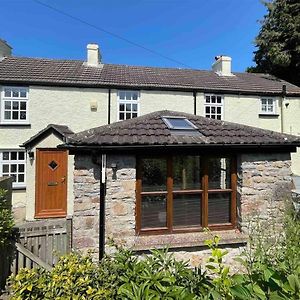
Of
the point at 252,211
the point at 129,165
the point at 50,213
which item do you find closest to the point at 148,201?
the point at 129,165

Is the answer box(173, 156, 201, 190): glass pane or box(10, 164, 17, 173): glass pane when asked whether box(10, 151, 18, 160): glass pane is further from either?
box(173, 156, 201, 190): glass pane

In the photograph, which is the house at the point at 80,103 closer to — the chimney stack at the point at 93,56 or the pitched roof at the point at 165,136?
the chimney stack at the point at 93,56

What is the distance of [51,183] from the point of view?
10.7 meters

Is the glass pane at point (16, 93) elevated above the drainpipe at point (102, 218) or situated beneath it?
elevated above

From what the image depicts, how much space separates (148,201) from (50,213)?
626 centimetres

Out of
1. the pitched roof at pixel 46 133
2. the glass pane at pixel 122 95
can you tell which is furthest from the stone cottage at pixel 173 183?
the glass pane at pixel 122 95

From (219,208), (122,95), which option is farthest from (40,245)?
(122,95)

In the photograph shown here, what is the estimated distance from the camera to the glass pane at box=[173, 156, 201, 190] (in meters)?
5.99

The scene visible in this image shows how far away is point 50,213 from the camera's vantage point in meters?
10.5

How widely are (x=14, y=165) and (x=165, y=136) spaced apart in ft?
30.5

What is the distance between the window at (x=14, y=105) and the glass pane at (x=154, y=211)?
30.7 ft

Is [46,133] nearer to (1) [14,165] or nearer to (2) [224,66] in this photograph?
(1) [14,165]

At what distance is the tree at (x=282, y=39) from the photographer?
2038 centimetres

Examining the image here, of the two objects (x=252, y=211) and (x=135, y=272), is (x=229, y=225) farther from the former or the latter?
(x=135, y=272)
